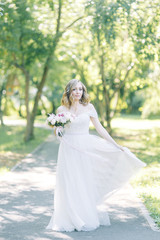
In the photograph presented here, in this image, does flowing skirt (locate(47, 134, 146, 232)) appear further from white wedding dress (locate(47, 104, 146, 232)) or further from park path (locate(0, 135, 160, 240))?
park path (locate(0, 135, 160, 240))

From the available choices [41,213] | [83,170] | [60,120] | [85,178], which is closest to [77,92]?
[60,120]

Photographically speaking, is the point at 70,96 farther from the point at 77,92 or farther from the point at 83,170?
the point at 83,170

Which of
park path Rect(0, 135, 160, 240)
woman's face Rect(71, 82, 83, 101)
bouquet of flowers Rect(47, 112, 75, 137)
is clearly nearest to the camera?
park path Rect(0, 135, 160, 240)

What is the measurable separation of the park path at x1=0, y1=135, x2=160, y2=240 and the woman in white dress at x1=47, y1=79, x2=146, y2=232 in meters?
0.25

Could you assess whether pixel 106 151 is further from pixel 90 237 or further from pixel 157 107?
pixel 157 107

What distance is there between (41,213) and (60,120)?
6.37 feet

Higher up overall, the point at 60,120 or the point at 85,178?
the point at 60,120

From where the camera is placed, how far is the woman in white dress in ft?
18.2

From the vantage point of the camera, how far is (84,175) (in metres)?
5.74

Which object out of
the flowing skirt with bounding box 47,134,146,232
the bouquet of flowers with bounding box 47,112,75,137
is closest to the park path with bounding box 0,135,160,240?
the flowing skirt with bounding box 47,134,146,232

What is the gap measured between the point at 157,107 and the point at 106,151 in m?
23.4

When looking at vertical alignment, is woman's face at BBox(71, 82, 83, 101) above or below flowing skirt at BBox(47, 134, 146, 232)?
above

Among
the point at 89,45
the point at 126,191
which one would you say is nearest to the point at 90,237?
the point at 126,191

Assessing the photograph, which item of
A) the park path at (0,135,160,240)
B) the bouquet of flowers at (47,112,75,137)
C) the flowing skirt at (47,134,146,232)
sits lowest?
the park path at (0,135,160,240)
